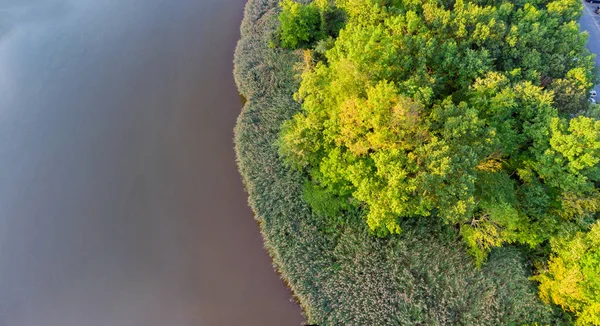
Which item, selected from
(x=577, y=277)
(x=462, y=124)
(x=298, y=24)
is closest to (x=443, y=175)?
(x=462, y=124)

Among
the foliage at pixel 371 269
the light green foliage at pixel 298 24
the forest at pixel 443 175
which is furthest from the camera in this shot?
the light green foliage at pixel 298 24

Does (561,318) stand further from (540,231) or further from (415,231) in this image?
(415,231)

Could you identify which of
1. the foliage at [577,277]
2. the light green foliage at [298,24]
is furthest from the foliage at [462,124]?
the light green foliage at [298,24]

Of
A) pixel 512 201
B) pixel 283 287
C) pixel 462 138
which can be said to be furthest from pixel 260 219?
pixel 512 201

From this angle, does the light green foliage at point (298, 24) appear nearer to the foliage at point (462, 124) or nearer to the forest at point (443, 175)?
Result: the forest at point (443, 175)

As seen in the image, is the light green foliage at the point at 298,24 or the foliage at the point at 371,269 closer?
the foliage at the point at 371,269

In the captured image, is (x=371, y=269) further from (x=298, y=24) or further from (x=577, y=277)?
(x=298, y=24)
